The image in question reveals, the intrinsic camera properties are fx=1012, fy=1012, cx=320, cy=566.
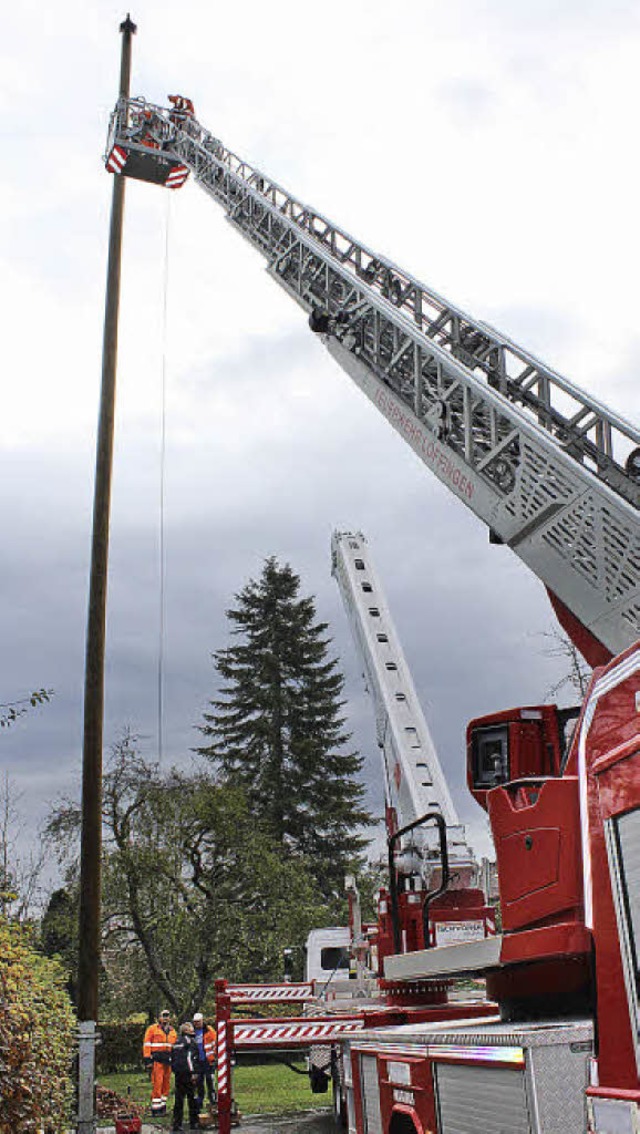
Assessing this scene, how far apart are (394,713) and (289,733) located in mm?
33033

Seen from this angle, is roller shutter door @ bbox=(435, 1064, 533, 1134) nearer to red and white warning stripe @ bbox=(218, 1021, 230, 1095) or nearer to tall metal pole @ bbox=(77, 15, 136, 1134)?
red and white warning stripe @ bbox=(218, 1021, 230, 1095)

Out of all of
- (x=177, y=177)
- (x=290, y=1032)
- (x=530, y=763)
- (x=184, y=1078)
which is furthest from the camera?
(x=177, y=177)

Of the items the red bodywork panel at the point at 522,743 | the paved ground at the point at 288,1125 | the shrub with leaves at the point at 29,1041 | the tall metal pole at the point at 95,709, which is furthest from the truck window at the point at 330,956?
the red bodywork panel at the point at 522,743

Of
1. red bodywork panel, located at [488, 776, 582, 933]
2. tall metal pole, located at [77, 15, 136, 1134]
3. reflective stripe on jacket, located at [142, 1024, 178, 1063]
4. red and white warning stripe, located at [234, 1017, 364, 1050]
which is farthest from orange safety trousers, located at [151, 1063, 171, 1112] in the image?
red bodywork panel, located at [488, 776, 582, 933]

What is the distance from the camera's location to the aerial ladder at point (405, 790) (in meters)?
9.08

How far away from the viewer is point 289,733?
45031mm

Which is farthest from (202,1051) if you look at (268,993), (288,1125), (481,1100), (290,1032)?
(481,1100)

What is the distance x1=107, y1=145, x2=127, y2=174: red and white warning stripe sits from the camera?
14.5m

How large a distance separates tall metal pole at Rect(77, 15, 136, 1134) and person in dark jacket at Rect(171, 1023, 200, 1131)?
356 cm

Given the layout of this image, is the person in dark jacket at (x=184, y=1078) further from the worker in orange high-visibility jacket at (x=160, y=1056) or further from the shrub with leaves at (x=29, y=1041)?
the shrub with leaves at (x=29, y=1041)

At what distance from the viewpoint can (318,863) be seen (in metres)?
40.8

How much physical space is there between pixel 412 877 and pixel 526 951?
21.6 ft

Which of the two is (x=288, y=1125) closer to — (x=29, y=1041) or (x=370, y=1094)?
(x=370, y=1094)

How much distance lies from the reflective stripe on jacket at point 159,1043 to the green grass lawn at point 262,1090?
85cm
